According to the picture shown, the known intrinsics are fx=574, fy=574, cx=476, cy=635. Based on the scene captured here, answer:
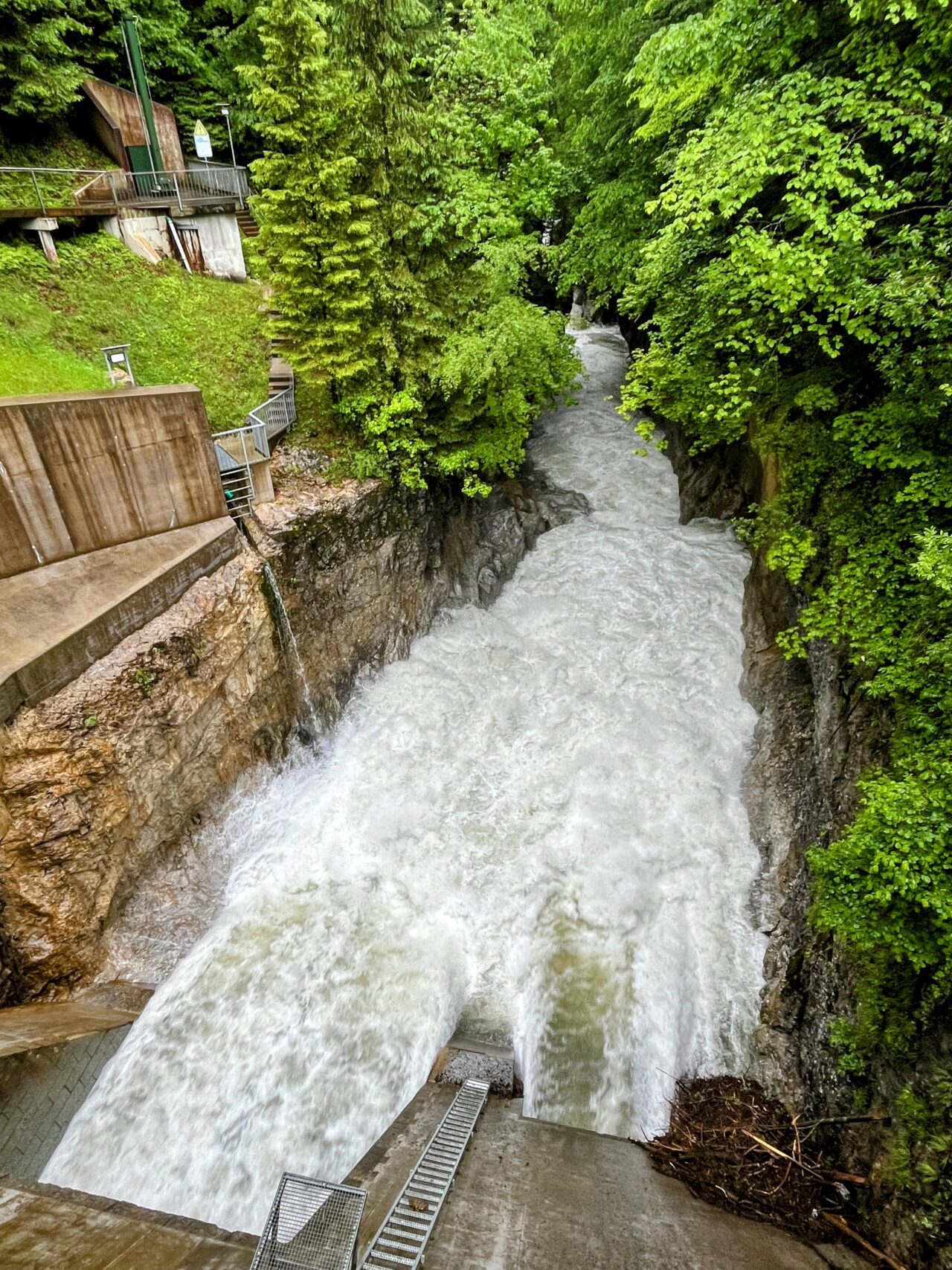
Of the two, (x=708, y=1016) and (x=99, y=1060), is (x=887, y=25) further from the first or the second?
(x=99, y=1060)

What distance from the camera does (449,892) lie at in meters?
7.82

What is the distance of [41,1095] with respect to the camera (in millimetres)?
5531

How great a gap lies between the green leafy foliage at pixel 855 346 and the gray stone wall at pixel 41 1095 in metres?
7.24

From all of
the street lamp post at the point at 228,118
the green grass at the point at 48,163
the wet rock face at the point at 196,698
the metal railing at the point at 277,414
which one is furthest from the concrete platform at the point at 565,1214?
the street lamp post at the point at 228,118

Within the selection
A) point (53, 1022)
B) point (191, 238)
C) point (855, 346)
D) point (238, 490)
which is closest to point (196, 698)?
Answer: point (238, 490)

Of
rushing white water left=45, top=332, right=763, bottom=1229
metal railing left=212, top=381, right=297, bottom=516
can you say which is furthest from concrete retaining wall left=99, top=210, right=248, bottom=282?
rushing white water left=45, top=332, right=763, bottom=1229

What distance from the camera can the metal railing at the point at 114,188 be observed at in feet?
A: 38.3

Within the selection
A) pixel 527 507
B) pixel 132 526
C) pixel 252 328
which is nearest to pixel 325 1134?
pixel 132 526

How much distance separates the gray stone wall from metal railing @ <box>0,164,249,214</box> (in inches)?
556

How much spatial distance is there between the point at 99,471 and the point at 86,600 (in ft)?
6.10

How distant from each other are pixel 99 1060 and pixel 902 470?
1101 cm

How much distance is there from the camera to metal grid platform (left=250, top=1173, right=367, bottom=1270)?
3525 millimetres

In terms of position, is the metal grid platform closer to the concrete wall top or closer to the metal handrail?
the concrete wall top

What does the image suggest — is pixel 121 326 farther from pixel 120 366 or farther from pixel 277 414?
pixel 120 366
